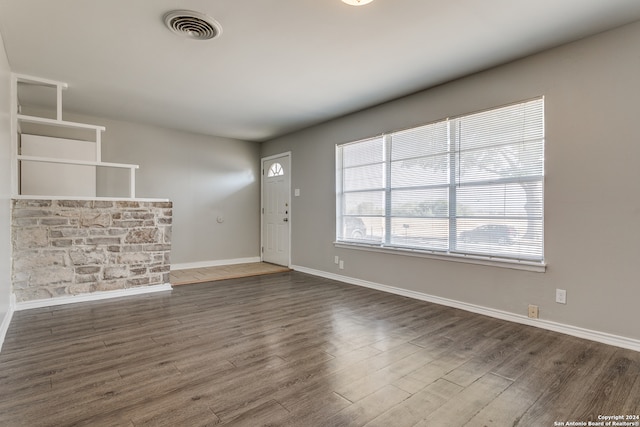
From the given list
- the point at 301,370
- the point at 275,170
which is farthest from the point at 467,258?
the point at 275,170

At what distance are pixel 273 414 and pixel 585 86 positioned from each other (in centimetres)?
343

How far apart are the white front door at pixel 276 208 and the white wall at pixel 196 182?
0.23 metres

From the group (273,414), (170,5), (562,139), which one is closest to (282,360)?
(273,414)

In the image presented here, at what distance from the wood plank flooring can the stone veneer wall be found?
567 millimetres

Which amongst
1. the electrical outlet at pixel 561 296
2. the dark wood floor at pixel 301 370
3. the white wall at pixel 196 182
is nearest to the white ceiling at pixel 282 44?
the white wall at pixel 196 182

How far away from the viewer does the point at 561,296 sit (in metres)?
2.90

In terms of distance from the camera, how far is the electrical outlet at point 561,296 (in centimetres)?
288

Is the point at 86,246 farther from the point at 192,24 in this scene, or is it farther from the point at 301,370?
the point at 301,370

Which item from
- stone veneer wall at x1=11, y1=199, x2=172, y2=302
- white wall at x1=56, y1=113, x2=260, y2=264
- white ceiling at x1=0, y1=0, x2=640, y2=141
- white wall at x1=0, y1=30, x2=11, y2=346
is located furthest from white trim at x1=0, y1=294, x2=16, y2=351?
white ceiling at x1=0, y1=0, x2=640, y2=141

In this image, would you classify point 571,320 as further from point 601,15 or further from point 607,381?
point 601,15

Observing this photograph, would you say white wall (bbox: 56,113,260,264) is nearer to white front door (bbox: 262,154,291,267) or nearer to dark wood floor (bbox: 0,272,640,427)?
white front door (bbox: 262,154,291,267)

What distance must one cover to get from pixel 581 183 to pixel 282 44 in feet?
9.28

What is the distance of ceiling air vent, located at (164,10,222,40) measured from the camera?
2.45 metres

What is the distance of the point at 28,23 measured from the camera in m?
2.60
